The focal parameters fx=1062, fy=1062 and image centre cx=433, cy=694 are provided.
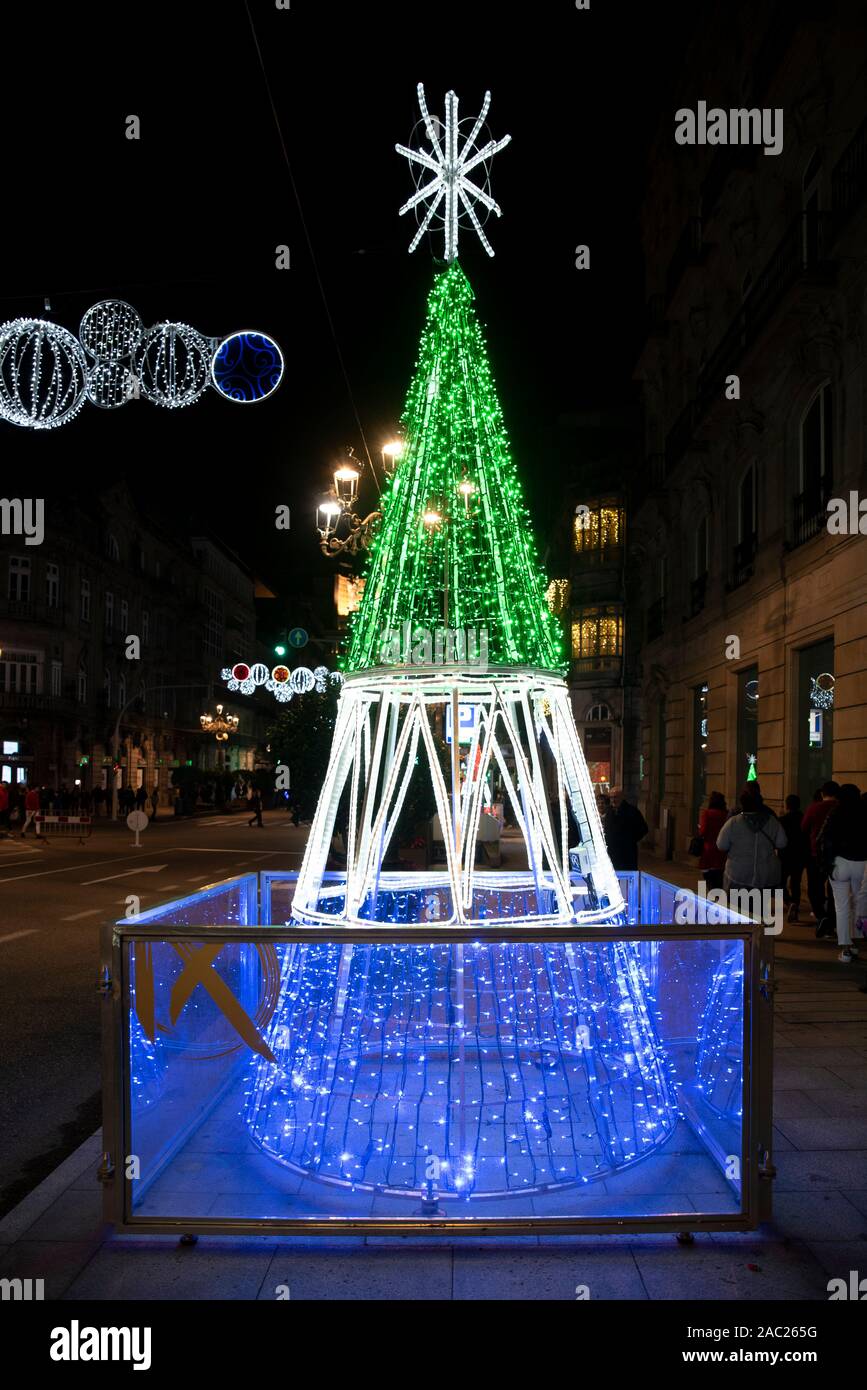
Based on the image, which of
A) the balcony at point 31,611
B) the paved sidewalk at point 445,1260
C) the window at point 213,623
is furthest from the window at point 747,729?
the window at point 213,623

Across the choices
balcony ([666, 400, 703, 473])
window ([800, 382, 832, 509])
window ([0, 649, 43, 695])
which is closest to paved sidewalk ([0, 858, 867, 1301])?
window ([800, 382, 832, 509])

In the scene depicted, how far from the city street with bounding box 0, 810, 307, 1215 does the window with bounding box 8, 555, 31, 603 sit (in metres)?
25.1

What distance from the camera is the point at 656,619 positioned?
1096 inches

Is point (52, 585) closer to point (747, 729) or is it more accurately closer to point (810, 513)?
point (747, 729)

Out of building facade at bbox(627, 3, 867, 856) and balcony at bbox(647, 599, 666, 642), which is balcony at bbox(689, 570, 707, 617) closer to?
building facade at bbox(627, 3, 867, 856)

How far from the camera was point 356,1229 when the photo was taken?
418 centimetres

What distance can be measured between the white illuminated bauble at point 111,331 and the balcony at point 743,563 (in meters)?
11.8

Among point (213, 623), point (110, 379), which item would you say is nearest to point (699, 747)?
point (110, 379)

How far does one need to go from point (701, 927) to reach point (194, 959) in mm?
2065

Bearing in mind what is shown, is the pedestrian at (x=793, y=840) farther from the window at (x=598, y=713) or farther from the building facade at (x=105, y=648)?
the window at (x=598, y=713)

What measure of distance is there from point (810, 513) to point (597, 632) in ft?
98.7

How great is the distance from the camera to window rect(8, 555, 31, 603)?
172 feet

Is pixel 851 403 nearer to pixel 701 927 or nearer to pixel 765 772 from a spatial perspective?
pixel 765 772
